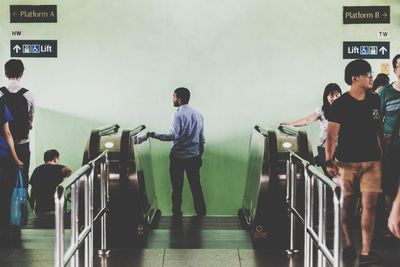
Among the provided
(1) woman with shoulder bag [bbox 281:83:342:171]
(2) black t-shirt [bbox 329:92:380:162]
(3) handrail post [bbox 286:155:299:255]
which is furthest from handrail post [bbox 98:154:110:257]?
(1) woman with shoulder bag [bbox 281:83:342:171]

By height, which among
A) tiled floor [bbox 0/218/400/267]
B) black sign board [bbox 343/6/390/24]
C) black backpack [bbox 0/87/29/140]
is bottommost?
tiled floor [bbox 0/218/400/267]

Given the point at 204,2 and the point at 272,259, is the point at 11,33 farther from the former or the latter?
the point at 272,259

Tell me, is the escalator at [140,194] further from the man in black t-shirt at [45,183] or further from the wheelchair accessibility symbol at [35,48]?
the wheelchair accessibility symbol at [35,48]

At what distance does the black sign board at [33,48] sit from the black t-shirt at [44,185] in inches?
84.1

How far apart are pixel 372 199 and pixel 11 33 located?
5.79 m

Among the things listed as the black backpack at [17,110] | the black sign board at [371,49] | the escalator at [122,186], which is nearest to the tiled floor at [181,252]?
the escalator at [122,186]

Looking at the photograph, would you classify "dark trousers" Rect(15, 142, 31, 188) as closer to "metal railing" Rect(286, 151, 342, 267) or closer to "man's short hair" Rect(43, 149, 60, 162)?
"man's short hair" Rect(43, 149, 60, 162)

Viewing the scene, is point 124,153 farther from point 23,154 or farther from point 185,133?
point 185,133

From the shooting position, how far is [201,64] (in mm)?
9266

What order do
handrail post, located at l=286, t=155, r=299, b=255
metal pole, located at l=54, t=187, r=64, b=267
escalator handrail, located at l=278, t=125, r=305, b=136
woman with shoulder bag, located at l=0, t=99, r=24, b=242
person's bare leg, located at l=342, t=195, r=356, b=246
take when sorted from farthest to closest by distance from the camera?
escalator handrail, located at l=278, t=125, r=305, b=136 < woman with shoulder bag, located at l=0, t=99, r=24, b=242 < handrail post, located at l=286, t=155, r=299, b=255 < person's bare leg, located at l=342, t=195, r=356, b=246 < metal pole, located at l=54, t=187, r=64, b=267

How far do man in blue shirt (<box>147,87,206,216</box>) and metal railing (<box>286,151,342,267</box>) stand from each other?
231cm

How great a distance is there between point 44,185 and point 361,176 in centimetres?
385

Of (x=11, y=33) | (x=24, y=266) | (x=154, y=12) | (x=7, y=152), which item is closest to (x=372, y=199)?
(x=24, y=266)

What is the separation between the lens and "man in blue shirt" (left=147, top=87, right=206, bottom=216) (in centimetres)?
823
